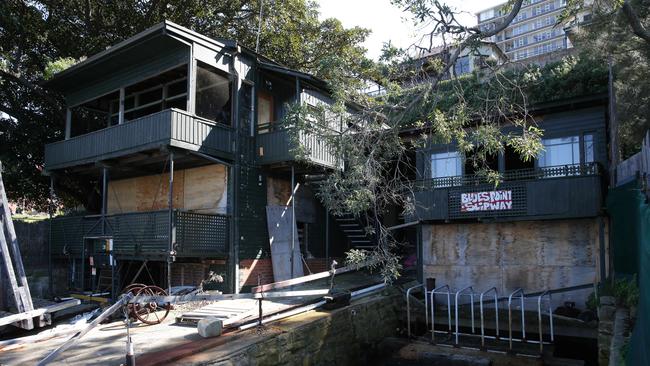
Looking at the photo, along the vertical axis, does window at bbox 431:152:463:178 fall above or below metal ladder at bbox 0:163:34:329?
above

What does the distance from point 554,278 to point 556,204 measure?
6.74ft

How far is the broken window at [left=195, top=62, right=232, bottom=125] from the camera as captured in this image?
1499 cm

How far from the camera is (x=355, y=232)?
60.0 ft

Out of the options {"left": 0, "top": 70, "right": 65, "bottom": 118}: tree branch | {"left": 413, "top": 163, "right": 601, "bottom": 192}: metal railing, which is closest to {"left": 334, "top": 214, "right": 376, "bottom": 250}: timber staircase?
{"left": 413, "top": 163, "right": 601, "bottom": 192}: metal railing

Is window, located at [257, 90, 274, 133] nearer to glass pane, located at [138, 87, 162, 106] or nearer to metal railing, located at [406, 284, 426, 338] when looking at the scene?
glass pane, located at [138, 87, 162, 106]

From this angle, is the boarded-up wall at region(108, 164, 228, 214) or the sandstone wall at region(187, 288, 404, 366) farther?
the boarded-up wall at region(108, 164, 228, 214)

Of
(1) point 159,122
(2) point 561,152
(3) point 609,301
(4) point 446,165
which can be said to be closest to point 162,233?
(1) point 159,122

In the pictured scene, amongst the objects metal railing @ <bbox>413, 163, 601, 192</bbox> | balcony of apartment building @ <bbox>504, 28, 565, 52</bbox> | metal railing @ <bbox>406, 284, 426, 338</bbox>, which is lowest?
metal railing @ <bbox>406, 284, 426, 338</bbox>

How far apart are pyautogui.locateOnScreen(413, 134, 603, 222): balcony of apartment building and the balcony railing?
586 centimetres

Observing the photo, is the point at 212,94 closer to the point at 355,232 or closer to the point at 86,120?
the point at 355,232

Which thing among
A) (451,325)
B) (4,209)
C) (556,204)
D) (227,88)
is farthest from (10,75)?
(556,204)

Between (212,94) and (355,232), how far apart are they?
7.27 meters

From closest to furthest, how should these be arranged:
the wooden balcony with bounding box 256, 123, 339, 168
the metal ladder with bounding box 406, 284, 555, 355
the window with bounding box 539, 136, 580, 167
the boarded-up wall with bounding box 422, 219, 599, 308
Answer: the metal ladder with bounding box 406, 284, 555, 355 < the boarded-up wall with bounding box 422, 219, 599, 308 < the window with bounding box 539, 136, 580, 167 < the wooden balcony with bounding box 256, 123, 339, 168

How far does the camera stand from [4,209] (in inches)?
293
